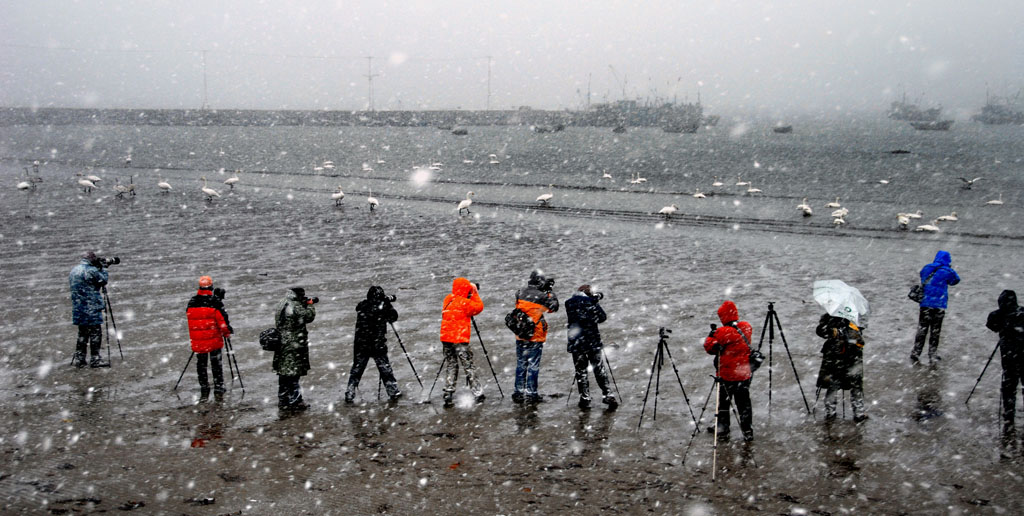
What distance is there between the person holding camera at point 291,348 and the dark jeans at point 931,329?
9.01 meters

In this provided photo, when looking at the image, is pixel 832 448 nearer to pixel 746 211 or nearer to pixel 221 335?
pixel 221 335

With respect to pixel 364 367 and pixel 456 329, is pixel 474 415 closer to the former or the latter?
pixel 456 329

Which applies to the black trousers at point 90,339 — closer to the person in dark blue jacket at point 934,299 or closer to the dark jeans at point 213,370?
the dark jeans at point 213,370

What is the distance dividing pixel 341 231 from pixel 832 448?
71.5 feet

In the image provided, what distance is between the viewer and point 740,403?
27.9ft

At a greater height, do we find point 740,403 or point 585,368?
point 585,368

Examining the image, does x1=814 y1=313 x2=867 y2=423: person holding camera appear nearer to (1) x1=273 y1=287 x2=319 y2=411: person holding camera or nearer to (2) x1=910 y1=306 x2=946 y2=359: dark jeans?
(2) x1=910 y1=306 x2=946 y2=359: dark jeans

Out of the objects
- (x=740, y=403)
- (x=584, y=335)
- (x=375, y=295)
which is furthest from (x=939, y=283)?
(x=375, y=295)

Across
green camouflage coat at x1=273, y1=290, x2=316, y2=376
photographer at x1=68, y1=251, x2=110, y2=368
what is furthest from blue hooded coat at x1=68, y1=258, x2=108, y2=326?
green camouflage coat at x1=273, y1=290, x2=316, y2=376

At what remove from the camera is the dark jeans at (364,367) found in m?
9.63

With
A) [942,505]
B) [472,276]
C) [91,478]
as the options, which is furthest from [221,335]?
[472,276]

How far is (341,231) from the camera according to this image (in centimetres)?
2744

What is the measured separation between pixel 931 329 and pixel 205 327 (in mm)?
10531

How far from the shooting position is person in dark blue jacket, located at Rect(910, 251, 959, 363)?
1122 centimetres
